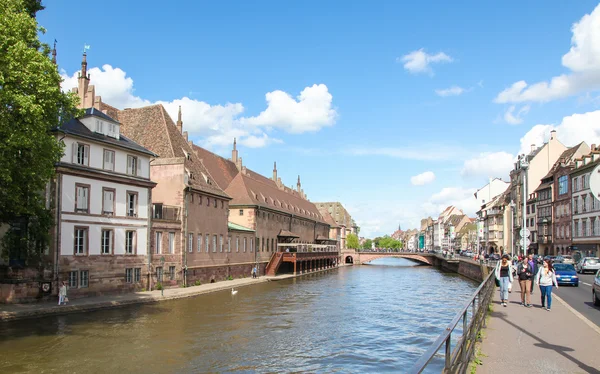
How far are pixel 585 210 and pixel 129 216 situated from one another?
180ft

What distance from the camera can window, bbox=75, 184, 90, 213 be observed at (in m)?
31.5

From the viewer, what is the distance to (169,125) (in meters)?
46.7

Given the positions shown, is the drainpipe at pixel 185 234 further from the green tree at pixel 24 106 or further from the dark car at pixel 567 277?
the dark car at pixel 567 277

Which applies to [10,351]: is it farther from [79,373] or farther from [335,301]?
[335,301]

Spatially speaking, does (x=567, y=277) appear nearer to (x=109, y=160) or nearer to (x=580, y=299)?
(x=580, y=299)

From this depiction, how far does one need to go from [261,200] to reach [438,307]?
36.3 meters

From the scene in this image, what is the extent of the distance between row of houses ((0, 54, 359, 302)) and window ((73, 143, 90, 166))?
0.20ft

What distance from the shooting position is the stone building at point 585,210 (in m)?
62.1

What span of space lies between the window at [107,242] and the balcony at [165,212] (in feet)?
16.1

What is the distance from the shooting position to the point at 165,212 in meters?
40.5

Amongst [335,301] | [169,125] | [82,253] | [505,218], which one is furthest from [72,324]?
[505,218]

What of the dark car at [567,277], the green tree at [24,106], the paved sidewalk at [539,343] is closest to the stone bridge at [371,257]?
the dark car at [567,277]

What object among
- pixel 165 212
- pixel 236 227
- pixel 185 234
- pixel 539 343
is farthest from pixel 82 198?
pixel 539 343

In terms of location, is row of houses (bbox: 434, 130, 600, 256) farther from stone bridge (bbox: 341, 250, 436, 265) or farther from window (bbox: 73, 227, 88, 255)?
window (bbox: 73, 227, 88, 255)
